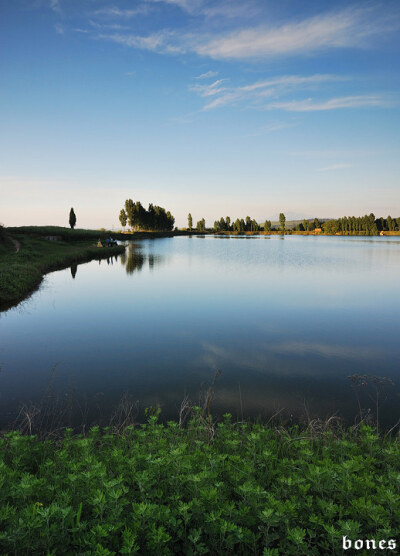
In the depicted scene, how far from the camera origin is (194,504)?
4.08 metres

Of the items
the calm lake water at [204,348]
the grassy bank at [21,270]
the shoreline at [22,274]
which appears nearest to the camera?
the calm lake water at [204,348]

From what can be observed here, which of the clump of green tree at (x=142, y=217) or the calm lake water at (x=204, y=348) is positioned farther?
the clump of green tree at (x=142, y=217)

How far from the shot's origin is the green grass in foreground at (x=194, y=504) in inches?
142

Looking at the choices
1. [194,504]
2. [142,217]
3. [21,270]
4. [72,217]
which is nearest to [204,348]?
[194,504]

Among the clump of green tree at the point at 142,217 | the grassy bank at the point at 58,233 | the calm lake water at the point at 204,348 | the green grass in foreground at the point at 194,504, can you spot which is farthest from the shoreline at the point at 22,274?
the clump of green tree at the point at 142,217

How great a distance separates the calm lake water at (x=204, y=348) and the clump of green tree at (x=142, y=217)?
122 m

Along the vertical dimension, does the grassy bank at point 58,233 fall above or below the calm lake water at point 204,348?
above

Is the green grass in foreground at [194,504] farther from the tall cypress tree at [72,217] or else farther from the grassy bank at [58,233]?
the tall cypress tree at [72,217]

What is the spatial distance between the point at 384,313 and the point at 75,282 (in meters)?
28.2

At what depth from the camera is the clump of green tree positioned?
146 meters

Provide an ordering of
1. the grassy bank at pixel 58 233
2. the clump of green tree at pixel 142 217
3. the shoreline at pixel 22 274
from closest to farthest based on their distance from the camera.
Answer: the shoreline at pixel 22 274 → the grassy bank at pixel 58 233 → the clump of green tree at pixel 142 217

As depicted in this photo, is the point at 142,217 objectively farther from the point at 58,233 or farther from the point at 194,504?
the point at 194,504

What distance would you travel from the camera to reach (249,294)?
26453mm

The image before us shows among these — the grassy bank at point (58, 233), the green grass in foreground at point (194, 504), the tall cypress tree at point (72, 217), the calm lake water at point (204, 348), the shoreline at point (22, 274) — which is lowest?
the calm lake water at point (204, 348)
